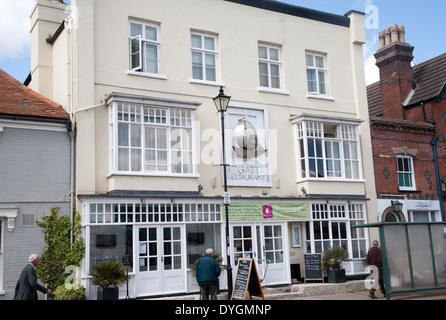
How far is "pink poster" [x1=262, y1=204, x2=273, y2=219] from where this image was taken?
700 inches

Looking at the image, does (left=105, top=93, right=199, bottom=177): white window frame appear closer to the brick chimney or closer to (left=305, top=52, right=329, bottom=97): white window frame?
(left=305, top=52, right=329, bottom=97): white window frame

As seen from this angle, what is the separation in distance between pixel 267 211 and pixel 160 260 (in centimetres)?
430

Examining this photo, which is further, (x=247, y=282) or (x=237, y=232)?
(x=237, y=232)

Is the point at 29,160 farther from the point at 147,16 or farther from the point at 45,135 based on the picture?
the point at 147,16

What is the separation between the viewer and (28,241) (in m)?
14.4

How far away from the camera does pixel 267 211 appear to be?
17.8 metres

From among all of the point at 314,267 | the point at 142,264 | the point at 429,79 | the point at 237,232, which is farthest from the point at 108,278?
the point at 429,79

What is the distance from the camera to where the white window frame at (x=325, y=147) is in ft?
62.0

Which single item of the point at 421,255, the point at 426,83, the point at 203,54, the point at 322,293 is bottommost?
the point at 322,293

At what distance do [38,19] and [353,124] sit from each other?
41.5 feet

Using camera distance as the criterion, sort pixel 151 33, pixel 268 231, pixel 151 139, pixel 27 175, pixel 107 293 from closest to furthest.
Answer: pixel 107 293
pixel 27 175
pixel 151 139
pixel 151 33
pixel 268 231

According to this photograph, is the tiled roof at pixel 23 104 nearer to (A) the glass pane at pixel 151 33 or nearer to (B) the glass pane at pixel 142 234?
(A) the glass pane at pixel 151 33

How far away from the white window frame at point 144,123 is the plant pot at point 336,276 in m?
5.82

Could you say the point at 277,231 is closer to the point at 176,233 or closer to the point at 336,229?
the point at 336,229
